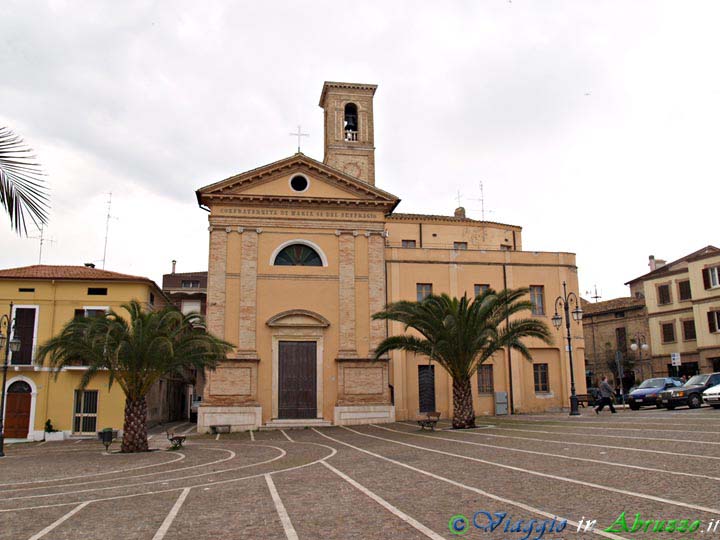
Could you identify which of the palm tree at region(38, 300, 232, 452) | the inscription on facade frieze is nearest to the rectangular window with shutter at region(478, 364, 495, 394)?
the inscription on facade frieze

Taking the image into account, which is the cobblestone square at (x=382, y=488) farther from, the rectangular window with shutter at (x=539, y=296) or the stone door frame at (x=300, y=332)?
the rectangular window with shutter at (x=539, y=296)

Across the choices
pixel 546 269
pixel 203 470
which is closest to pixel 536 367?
pixel 546 269

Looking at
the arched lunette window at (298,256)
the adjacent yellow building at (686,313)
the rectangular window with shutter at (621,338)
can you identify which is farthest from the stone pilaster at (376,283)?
the rectangular window with shutter at (621,338)

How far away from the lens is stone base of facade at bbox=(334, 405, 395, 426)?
28734 mm

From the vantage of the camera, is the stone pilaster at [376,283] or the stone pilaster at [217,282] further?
the stone pilaster at [376,283]

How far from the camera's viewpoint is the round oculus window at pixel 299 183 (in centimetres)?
3083

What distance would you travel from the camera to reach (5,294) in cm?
2928

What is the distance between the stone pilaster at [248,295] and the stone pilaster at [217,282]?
834 mm

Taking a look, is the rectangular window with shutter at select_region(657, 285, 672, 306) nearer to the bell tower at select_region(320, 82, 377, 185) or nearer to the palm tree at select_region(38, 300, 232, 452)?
the bell tower at select_region(320, 82, 377, 185)

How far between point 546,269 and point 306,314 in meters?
12.9

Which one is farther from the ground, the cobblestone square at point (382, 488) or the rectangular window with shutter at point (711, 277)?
the rectangular window with shutter at point (711, 277)

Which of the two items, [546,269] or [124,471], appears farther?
[546,269]

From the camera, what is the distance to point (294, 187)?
3084 centimetres

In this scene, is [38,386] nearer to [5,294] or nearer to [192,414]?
[5,294]
